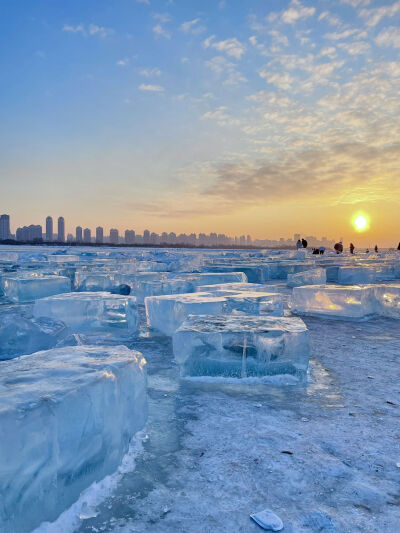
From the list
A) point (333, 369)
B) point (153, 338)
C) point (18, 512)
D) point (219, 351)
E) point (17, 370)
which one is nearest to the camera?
point (18, 512)

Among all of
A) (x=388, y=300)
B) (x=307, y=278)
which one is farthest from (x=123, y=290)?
(x=307, y=278)

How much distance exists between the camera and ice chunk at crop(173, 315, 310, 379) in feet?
9.23

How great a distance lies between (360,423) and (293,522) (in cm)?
95

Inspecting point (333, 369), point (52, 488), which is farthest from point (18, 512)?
point (333, 369)

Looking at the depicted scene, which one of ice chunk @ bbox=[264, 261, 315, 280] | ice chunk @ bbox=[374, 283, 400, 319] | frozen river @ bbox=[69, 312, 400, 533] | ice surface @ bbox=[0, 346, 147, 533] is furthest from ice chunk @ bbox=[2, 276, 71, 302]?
ice chunk @ bbox=[264, 261, 315, 280]

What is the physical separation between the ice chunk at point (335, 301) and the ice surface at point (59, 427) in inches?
165

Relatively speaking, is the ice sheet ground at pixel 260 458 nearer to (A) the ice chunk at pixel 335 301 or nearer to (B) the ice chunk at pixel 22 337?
(B) the ice chunk at pixel 22 337

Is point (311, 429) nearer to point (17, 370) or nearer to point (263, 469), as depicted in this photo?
point (263, 469)

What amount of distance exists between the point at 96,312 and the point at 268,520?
334 centimetres

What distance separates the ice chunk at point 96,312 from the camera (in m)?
4.24

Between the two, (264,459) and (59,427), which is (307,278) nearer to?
(264,459)

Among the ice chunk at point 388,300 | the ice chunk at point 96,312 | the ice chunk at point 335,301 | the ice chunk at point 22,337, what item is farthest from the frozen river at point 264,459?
the ice chunk at point 388,300

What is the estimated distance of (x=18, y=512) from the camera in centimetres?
125

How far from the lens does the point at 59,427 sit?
144 centimetres
